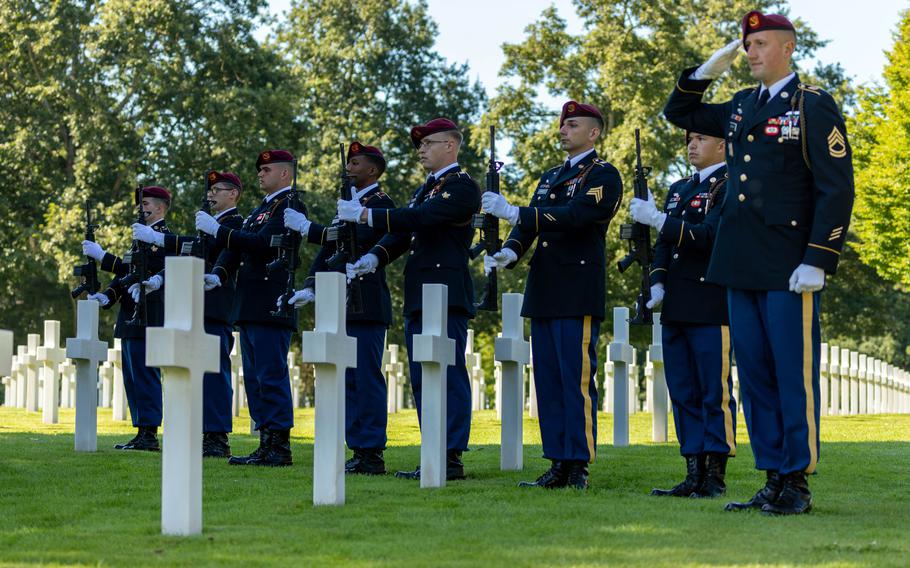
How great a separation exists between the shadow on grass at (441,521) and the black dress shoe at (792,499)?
92 millimetres

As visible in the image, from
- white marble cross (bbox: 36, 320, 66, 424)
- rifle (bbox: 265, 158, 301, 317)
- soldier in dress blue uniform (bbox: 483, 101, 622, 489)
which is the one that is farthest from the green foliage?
soldier in dress blue uniform (bbox: 483, 101, 622, 489)

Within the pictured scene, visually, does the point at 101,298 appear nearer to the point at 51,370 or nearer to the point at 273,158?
the point at 273,158

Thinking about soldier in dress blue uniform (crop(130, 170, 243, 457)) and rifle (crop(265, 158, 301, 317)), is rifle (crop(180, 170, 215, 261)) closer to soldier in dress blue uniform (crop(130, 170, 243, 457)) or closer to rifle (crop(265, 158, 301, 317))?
soldier in dress blue uniform (crop(130, 170, 243, 457))

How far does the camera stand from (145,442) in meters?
11.7

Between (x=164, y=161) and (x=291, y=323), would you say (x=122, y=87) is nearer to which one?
(x=164, y=161)

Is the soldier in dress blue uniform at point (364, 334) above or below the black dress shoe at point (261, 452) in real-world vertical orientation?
above

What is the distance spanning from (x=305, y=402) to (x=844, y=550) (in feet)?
121

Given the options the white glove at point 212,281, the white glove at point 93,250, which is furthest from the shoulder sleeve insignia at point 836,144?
the white glove at point 93,250

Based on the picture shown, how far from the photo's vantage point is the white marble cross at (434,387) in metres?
8.14

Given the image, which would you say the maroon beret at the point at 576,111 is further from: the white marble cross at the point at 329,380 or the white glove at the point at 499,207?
the white marble cross at the point at 329,380

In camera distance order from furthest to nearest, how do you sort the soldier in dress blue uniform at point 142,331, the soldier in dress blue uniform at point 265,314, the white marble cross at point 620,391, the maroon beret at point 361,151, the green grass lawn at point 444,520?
the white marble cross at point 620,391
the soldier in dress blue uniform at point 142,331
the soldier in dress blue uniform at point 265,314
the maroon beret at point 361,151
the green grass lawn at point 444,520

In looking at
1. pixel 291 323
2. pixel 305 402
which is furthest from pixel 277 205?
pixel 305 402

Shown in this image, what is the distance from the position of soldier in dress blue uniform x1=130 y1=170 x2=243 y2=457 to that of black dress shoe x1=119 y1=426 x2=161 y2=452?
0.68 meters

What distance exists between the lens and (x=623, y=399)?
12.7 meters
